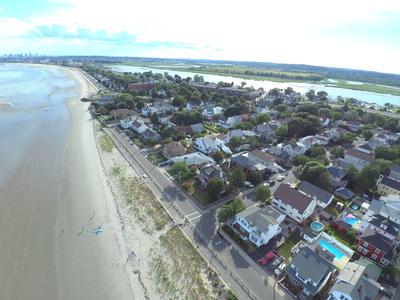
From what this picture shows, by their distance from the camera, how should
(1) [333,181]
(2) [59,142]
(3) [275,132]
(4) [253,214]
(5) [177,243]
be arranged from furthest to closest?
(3) [275,132]
(2) [59,142]
(1) [333,181]
(4) [253,214]
(5) [177,243]

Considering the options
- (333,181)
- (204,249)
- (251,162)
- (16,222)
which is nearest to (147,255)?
(204,249)

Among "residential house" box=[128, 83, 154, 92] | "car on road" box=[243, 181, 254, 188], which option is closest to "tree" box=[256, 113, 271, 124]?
"car on road" box=[243, 181, 254, 188]

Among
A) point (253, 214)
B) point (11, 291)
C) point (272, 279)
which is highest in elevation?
point (253, 214)

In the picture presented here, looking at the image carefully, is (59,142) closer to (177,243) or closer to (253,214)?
(177,243)

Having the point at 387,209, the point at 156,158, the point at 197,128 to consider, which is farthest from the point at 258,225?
the point at 197,128

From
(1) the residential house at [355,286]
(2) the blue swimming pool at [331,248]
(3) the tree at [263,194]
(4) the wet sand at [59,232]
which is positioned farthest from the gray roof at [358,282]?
(4) the wet sand at [59,232]

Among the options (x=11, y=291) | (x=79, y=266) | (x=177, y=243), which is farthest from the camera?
(x=177, y=243)

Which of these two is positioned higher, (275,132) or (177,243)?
(275,132)

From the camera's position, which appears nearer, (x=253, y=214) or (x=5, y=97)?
(x=253, y=214)
